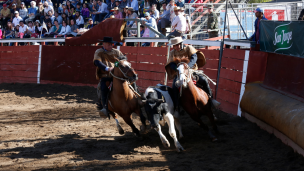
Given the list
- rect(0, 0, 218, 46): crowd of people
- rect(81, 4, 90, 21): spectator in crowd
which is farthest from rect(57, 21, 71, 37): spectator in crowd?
rect(81, 4, 90, 21): spectator in crowd

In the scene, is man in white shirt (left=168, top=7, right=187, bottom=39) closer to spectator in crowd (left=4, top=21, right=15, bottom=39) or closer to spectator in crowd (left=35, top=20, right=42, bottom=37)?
spectator in crowd (left=35, top=20, right=42, bottom=37)

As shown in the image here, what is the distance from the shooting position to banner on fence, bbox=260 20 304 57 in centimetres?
600

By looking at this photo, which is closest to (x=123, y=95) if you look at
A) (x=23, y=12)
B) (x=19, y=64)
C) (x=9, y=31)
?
(x=19, y=64)

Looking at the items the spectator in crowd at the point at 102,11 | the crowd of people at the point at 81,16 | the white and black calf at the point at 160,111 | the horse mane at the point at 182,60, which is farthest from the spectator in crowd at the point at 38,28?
the white and black calf at the point at 160,111

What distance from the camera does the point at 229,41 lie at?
919cm

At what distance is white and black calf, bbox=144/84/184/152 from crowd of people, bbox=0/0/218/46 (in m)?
5.85

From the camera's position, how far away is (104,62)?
739 centimetres

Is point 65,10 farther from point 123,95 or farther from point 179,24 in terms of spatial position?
point 123,95

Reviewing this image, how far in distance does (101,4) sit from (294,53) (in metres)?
13.1

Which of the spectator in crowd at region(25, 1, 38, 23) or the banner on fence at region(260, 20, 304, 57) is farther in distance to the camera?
the spectator in crowd at region(25, 1, 38, 23)

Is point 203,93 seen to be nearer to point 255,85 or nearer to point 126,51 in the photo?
point 255,85

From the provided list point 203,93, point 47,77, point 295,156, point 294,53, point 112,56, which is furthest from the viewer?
point 47,77

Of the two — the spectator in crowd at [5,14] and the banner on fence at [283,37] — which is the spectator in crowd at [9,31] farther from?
the banner on fence at [283,37]

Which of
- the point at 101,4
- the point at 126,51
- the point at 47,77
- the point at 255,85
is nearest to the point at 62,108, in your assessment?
the point at 126,51
